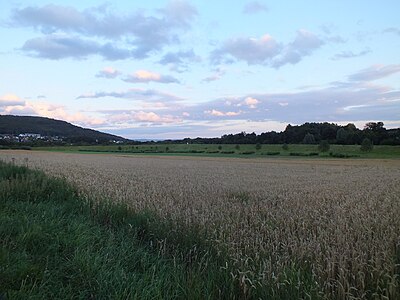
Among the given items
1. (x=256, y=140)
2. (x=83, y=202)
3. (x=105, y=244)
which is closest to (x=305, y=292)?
(x=105, y=244)

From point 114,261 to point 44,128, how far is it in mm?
170871

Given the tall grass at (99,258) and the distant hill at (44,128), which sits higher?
the distant hill at (44,128)

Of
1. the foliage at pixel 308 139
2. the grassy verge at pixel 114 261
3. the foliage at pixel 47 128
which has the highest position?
the foliage at pixel 47 128

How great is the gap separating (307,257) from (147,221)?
11.0 ft

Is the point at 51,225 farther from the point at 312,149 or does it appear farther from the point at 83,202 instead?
the point at 312,149

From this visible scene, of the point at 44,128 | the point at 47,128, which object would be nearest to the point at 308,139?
the point at 47,128

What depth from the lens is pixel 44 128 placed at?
160750mm

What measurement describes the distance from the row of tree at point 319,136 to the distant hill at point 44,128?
146 feet

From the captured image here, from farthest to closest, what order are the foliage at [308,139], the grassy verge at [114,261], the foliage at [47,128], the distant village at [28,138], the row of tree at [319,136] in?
1. the foliage at [47,128]
2. the distant village at [28,138]
3. the foliage at [308,139]
4. the row of tree at [319,136]
5. the grassy verge at [114,261]

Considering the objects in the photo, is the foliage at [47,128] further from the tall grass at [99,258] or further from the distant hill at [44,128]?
the tall grass at [99,258]

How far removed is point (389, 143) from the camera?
326 feet

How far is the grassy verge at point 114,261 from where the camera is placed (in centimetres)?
430

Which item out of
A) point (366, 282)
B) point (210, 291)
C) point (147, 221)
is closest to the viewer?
point (210, 291)

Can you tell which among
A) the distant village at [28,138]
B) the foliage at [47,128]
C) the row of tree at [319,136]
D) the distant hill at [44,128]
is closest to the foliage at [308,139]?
the row of tree at [319,136]
